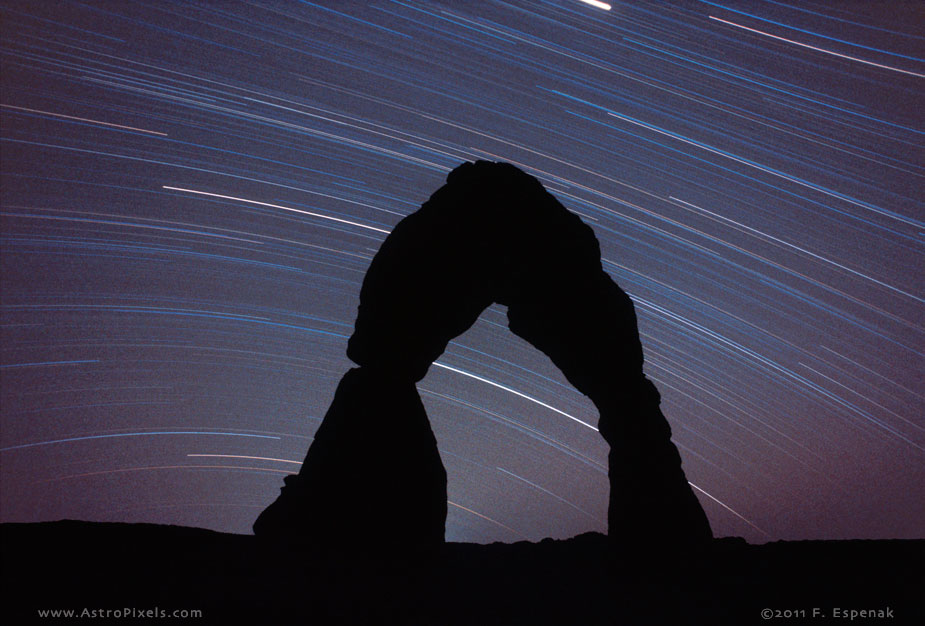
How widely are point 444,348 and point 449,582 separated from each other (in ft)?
14.2

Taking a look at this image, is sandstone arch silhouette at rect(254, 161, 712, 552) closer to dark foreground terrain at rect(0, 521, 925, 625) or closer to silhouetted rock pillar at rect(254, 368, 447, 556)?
silhouetted rock pillar at rect(254, 368, 447, 556)

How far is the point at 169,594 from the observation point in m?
4.47

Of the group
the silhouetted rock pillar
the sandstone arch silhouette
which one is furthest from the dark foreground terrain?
the sandstone arch silhouette

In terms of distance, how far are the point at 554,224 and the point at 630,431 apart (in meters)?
4.31

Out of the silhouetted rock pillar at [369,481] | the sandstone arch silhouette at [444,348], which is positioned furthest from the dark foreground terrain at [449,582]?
the sandstone arch silhouette at [444,348]

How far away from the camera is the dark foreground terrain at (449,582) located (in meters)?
4.35

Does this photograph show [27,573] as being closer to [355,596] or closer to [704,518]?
[355,596]

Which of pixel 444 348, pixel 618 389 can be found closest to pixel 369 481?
pixel 444 348

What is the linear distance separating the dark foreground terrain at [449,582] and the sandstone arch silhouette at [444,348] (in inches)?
37.2

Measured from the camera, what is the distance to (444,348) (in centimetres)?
1012

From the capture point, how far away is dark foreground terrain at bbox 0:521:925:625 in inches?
171

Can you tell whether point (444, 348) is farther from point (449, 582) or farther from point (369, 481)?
point (449, 582)

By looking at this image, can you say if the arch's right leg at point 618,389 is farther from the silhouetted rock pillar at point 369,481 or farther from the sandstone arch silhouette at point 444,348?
the silhouetted rock pillar at point 369,481

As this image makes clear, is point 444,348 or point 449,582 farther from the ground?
point 444,348
